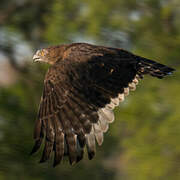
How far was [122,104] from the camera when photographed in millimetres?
14148

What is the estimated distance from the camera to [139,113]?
13.5 m

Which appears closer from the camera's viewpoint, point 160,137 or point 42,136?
point 42,136

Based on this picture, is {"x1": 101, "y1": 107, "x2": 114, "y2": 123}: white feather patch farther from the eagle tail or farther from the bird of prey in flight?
the eagle tail

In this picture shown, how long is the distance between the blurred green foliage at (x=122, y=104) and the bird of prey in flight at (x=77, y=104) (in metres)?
4.58

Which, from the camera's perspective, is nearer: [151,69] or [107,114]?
[107,114]

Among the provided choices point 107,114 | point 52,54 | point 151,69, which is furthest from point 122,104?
point 107,114

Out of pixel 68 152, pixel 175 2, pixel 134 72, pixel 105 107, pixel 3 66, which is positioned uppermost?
pixel 175 2

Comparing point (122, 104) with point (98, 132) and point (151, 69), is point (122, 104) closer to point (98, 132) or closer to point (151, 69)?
point (151, 69)

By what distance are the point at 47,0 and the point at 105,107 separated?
8.44 m

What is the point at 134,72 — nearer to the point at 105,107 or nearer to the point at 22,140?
the point at 105,107

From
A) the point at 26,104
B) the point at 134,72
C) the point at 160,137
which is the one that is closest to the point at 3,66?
the point at 26,104

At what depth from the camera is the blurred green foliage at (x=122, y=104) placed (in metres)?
12.7

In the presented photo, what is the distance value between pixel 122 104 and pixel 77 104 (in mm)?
6390

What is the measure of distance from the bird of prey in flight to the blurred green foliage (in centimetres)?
458
